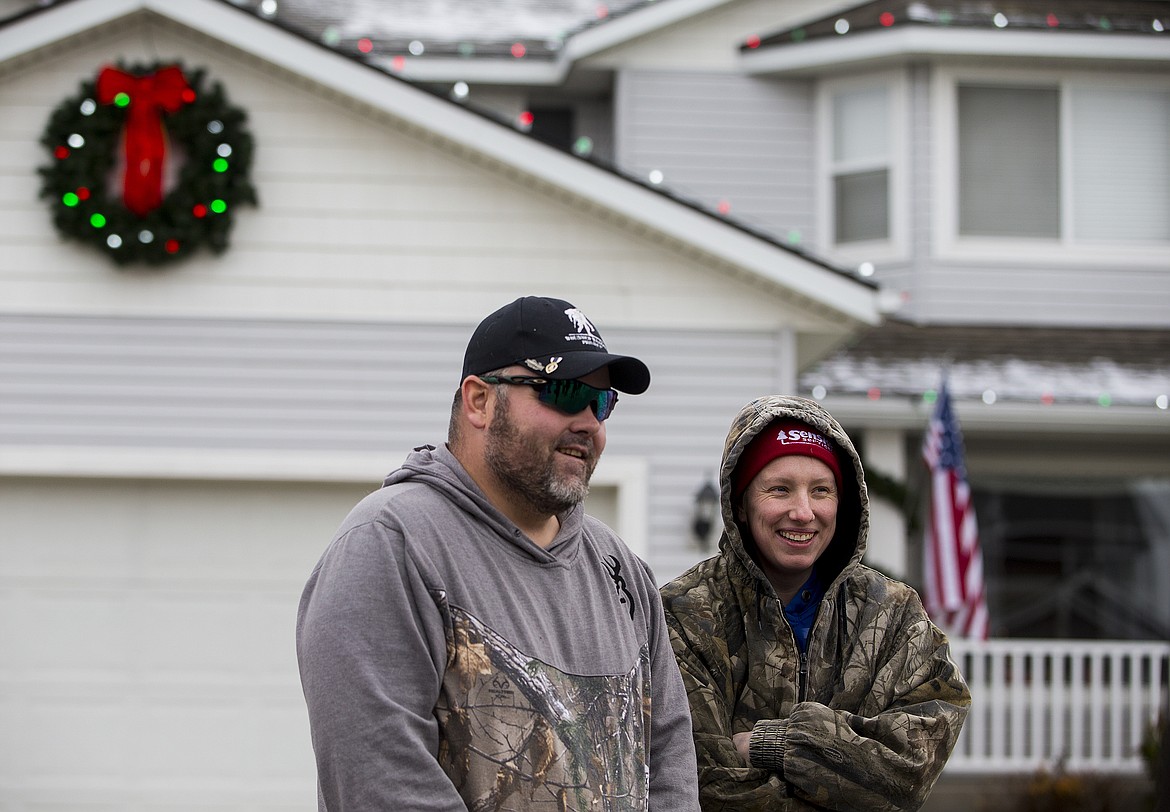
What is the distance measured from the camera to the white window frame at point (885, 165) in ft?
36.7

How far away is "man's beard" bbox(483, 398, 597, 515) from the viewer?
2582mm

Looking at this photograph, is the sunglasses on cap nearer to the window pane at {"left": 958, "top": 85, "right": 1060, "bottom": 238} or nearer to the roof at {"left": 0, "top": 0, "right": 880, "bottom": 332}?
the roof at {"left": 0, "top": 0, "right": 880, "bottom": 332}

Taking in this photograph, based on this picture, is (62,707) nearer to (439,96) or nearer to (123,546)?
(123,546)

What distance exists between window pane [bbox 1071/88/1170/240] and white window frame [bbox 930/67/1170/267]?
73 millimetres

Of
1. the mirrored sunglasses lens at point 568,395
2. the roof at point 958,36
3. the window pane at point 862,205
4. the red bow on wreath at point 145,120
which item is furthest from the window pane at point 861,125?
the mirrored sunglasses lens at point 568,395

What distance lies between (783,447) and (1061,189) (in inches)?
361

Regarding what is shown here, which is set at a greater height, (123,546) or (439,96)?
(439,96)

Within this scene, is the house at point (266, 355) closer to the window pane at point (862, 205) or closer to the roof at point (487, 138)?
the roof at point (487, 138)

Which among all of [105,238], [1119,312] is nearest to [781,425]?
[105,238]

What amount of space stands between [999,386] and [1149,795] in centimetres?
283

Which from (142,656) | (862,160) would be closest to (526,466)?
(142,656)

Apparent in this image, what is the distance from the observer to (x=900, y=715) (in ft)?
9.56

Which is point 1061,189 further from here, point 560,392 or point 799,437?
point 560,392

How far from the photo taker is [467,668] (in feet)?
7.95
